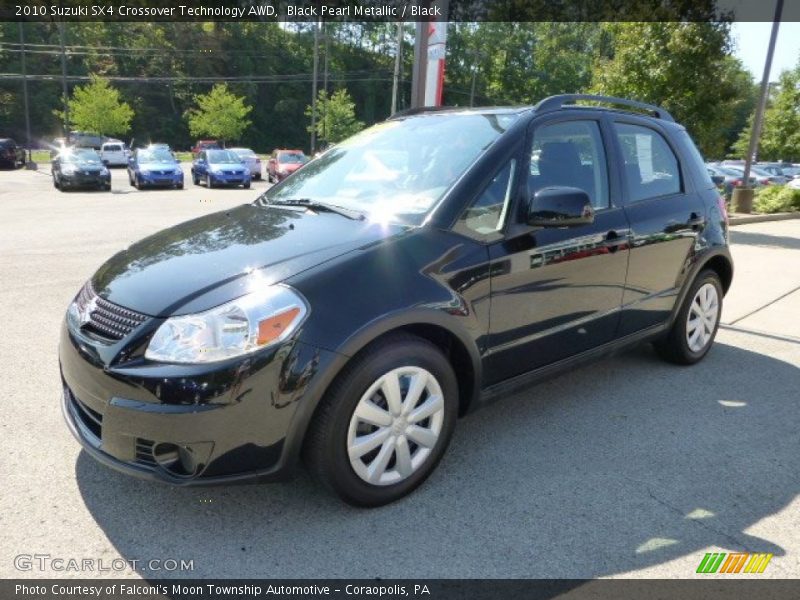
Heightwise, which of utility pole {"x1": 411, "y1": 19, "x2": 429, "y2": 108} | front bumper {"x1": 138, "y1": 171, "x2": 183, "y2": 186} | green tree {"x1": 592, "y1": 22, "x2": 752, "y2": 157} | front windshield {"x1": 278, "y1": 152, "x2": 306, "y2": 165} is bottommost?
front bumper {"x1": 138, "y1": 171, "x2": 183, "y2": 186}

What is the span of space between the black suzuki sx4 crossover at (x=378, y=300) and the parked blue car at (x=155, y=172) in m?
20.5

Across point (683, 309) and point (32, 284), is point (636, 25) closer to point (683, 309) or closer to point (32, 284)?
point (683, 309)

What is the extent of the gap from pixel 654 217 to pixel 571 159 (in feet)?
2.66

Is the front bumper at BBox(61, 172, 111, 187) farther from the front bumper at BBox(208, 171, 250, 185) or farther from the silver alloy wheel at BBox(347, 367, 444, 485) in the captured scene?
the silver alloy wheel at BBox(347, 367, 444, 485)

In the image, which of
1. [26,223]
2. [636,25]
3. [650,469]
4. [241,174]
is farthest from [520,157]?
[241,174]

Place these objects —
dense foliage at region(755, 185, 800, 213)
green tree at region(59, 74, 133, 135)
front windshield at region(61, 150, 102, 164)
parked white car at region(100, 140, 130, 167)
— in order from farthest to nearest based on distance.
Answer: green tree at region(59, 74, 133, 135) → parked white car at region(100, 140, 130, 167) → front windshield at region(61, 150, 102, 164) → dense foliage at region(755, 185, 800, 213)

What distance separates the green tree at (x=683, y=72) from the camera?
13047 mm

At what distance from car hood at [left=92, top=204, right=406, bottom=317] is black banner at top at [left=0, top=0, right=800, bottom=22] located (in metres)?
3.64

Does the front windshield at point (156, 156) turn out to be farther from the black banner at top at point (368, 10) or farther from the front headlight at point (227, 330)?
the front headlight at point (227, 330)

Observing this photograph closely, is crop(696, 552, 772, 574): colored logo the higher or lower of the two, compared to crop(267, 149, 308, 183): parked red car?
higher

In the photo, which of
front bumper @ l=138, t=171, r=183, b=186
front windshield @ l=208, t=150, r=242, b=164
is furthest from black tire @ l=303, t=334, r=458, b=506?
front windshield @ l=208, t=150, r=242, b=164

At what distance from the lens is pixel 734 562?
8.28 feet

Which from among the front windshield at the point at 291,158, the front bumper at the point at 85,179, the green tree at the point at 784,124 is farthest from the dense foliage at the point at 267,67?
the front bumper at the point at 85,179

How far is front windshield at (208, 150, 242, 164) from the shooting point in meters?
24.5
